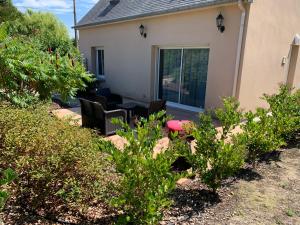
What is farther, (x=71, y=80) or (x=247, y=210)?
(x=71, y=80)

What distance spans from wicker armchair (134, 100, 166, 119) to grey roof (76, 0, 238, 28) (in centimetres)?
346

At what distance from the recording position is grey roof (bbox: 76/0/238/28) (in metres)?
8.65

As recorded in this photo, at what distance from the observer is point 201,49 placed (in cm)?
902

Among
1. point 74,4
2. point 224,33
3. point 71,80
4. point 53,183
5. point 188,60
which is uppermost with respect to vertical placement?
point 74,4

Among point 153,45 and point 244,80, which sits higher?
point 153,45

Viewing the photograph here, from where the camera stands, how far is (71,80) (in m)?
6.72

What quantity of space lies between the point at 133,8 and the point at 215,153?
32.1 feet

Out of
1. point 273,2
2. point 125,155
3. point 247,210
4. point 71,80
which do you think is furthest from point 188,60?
point 125,155

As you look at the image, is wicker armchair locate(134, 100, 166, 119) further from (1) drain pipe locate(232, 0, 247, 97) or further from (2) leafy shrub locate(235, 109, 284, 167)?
(2) leafy shrub locate(235, 109, 284, 167)

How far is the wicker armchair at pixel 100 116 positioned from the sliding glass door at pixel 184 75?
3.72m

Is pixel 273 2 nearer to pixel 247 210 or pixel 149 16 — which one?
pixel 149 16

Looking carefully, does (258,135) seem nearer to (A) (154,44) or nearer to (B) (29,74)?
(B) (29,74)

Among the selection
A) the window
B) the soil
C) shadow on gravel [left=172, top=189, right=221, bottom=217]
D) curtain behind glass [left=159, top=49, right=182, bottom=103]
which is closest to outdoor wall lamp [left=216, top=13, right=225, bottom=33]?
curtain behind glass [left=159, top=49, right=182, bottom=103]

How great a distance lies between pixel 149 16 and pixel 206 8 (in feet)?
8.61
